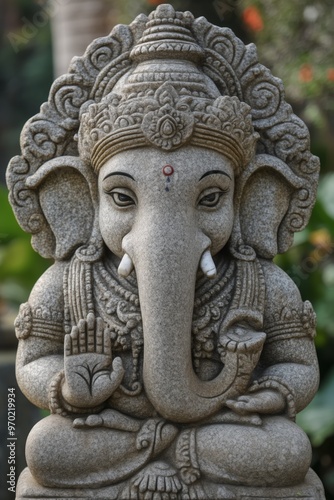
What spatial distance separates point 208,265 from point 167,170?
0.31 m

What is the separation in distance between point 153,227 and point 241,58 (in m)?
0.71

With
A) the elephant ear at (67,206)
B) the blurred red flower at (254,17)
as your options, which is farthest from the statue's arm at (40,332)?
the blurred red flower at (254,17)

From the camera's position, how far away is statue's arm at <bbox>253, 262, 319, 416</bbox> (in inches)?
113

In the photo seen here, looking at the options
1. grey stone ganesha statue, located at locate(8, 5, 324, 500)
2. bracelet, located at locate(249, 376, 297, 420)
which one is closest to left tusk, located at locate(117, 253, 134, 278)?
grey stone ganesha statue, located at locate(8, 5, 324, 500)

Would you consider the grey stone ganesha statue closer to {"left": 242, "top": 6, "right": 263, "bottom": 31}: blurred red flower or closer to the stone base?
the stone base

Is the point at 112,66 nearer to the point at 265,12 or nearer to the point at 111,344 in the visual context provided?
the point at 111,344

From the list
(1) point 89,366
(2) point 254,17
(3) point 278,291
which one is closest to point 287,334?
(3) point 278,291

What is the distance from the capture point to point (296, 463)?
266 centimetres

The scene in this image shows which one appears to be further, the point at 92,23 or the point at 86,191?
the point at 92,23

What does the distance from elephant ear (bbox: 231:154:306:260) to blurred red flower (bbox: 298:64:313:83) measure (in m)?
2.84

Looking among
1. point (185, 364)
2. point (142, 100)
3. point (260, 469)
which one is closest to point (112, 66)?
point (142, 100)

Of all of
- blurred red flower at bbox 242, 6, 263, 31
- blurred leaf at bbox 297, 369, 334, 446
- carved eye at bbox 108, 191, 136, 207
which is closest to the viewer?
carved eye at bbox 108, 191, 136, 207

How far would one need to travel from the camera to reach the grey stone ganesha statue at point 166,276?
8.70 feet

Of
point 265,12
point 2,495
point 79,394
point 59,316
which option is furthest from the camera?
point 265,12
